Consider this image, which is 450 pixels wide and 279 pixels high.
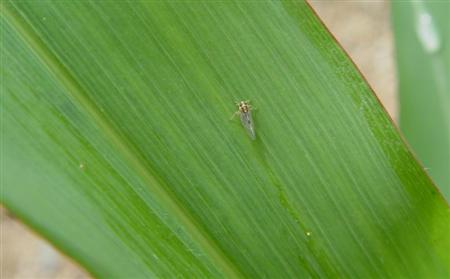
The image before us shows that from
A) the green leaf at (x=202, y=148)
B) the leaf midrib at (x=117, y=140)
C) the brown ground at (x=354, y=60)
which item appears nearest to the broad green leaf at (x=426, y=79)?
the green leaf at (x=202, y=148)

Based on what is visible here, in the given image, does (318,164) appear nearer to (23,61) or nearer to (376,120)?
(376,120)

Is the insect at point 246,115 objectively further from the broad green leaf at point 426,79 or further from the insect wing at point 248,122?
the broad green leaf at point 426,79

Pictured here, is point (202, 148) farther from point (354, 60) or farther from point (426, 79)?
point (354, 60)

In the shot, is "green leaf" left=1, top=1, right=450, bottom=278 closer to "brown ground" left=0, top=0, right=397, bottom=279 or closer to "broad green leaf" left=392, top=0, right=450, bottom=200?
"broad green leaf" left=392, top=0, right=450, bottom=200

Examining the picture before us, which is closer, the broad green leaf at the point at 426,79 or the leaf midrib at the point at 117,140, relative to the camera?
the leaf midrib at the point at 117,140

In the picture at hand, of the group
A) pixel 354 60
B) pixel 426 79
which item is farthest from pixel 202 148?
pixel 354 60

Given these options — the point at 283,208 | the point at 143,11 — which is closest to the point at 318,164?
the point at 283,208
